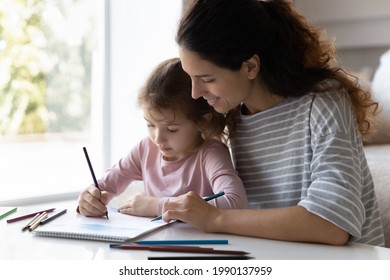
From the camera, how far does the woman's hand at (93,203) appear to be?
1259 mm

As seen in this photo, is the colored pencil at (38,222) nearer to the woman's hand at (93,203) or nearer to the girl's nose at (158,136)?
the woman's hand at (93,203)

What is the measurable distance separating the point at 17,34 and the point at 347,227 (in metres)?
1.60

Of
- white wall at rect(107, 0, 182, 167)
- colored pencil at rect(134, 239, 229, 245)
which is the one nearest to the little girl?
colored pencil at rect(134, 239, 229, 245)

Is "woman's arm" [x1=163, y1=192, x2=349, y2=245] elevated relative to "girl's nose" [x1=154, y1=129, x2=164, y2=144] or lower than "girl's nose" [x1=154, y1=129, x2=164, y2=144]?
lower

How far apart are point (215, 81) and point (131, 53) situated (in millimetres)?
1054

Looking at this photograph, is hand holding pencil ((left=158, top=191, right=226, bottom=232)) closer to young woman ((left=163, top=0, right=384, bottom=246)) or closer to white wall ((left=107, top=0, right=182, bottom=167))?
young woman ((left=163, top=0, right=384, bottom=246))

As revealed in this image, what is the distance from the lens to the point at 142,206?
1271mm

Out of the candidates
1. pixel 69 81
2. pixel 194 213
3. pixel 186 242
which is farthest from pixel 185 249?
pixel 69 81

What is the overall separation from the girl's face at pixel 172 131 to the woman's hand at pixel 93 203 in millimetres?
174

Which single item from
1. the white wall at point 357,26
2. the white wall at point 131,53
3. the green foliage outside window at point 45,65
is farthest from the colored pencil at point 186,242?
the white wall at point 357,26

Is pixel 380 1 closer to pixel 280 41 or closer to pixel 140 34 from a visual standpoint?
pixel 140 34

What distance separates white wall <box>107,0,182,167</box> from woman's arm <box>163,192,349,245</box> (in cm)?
110

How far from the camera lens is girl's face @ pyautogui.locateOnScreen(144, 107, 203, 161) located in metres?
1.35

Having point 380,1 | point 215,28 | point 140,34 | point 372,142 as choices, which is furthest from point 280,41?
point 380,1
